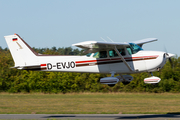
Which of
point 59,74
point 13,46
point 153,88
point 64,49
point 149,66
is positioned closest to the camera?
point 149,66

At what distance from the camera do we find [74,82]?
127 ft

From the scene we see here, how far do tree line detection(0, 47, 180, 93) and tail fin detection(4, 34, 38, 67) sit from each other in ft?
68.5

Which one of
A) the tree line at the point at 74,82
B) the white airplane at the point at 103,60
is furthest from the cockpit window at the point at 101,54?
the tree line at the point at 74,82

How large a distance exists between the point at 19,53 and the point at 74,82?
22.4 meters

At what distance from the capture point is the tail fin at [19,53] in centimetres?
1653

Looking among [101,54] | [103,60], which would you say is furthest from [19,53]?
[103,60]

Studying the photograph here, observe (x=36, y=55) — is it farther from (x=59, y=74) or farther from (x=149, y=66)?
(x=59, y=74)

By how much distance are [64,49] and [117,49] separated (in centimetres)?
8019

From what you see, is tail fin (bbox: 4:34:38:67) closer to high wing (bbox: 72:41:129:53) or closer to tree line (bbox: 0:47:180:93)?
high wing (bbox: 72:41:129:53)

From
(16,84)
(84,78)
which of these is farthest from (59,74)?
(16,84)

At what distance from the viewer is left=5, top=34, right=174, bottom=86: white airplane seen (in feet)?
46.9

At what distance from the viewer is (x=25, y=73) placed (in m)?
40.2

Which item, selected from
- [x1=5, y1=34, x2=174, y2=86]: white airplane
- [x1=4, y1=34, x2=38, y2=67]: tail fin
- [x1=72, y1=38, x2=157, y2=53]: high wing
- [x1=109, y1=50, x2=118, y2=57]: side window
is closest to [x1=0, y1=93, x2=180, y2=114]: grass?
[x1=4, y1=34, x2=38, y2=67]: tail fin

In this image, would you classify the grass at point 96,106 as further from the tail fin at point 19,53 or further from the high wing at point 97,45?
the high wing at point 97,45
